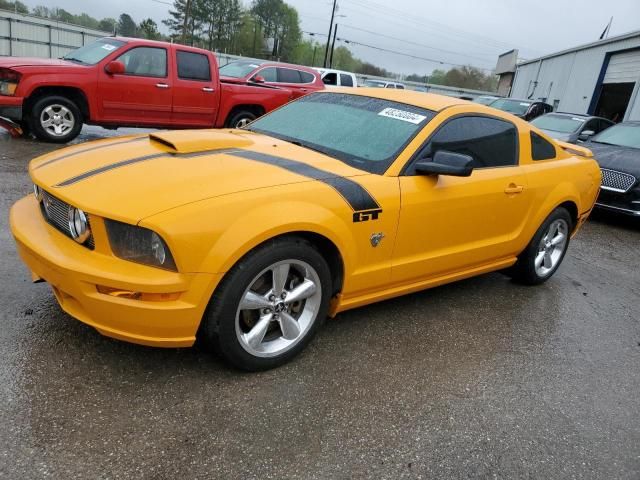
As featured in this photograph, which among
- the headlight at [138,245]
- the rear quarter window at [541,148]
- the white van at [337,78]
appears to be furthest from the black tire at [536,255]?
the white van at [337,78]

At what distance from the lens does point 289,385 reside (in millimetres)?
2684

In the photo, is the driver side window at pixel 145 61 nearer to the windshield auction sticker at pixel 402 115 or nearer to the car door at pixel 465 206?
the windshield auction sticker at pixel 402 115

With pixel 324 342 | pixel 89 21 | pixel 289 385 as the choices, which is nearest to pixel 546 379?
pixel 324 342

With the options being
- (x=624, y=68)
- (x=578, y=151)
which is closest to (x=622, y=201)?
(x=578, y=151)

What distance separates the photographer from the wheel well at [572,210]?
4.47 m

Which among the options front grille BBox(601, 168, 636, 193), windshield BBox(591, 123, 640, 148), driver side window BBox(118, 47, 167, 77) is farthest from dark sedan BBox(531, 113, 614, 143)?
driver side window BBox(118, 47, 167, 77)

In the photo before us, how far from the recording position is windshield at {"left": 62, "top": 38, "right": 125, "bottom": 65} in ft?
27.1

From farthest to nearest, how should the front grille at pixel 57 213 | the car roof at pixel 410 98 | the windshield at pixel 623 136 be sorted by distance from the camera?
the windshield at pixel 623 136 → the car roof at pixel 410 98 → the front grille at pixel 57 213

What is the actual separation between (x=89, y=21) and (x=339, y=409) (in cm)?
10768

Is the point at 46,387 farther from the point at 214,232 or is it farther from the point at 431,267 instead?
the point at 431,267

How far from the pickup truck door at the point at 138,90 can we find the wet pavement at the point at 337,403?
17.0ft

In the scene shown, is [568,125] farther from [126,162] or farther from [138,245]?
[138,245]

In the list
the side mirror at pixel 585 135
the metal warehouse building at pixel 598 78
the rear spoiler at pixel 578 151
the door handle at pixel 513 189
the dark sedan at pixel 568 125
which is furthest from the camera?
the metal warehouse building at pixel 598 78

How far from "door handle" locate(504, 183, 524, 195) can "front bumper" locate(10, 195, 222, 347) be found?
2.34 m
